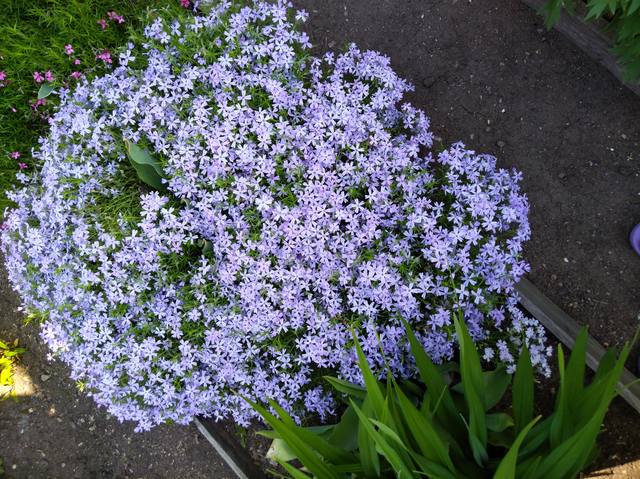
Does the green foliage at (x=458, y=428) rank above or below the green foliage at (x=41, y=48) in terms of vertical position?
below

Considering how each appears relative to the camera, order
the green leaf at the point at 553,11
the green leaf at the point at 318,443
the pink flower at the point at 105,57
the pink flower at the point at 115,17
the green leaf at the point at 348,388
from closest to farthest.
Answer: the green leaf at the point at 318,443, the green leaf at the point at 348,388, the green leaf at the point at 553,11, the pink flower at the point at 105,57, the pink flower at the point at 115,17

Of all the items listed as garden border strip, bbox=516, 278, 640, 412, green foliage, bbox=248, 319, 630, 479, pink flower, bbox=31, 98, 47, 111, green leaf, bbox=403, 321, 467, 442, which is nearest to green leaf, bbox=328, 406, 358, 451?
green foliage, bbox=248, 319, 630, 479

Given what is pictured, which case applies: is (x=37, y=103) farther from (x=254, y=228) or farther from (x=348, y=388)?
(x=348, y=388)

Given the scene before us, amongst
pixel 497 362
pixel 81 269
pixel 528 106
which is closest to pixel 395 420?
pixel 497 362

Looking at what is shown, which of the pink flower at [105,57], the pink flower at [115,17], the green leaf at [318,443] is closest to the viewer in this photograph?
the green leaf at [318,443]

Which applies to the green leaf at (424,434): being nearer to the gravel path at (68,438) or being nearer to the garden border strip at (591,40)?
the gravel path at (68,438)

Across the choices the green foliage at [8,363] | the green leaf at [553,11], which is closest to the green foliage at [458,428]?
the green leaf at [553,11]

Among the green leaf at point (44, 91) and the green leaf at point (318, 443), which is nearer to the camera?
the green leaf at point (318, 443)
